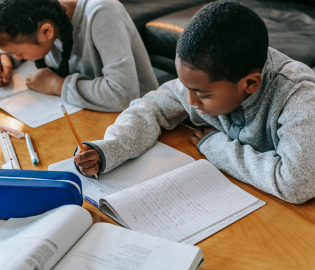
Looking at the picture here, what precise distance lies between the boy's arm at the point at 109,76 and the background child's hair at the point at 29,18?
0.31 ft

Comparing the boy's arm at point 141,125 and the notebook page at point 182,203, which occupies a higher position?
the boy's arm at point 141,125

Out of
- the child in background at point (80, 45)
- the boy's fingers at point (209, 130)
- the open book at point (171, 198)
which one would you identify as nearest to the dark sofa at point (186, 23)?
the child in background at point (80, 45)

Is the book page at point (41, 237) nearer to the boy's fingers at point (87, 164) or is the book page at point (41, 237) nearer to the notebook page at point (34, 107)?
the boy's fingers at point (87, 164)

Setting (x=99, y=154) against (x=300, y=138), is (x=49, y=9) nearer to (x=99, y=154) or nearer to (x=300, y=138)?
(x=99, y=154)

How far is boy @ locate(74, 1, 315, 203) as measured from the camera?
59 centimetres

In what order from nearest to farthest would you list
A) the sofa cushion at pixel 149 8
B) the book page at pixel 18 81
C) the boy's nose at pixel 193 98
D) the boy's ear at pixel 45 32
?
the boy's nose at pixel 193 98, the boy's ear at pixel 45 32, the book page at pixel 18 81, the sofa cushion at pixel 149 8

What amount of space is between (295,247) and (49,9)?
3.15ft

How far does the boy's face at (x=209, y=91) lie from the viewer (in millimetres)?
633

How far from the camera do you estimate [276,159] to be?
2.16 ft

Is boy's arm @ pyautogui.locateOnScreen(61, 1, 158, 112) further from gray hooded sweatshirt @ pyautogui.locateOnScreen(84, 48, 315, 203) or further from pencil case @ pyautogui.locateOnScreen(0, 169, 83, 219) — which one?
pencil case @ pyautogui.locateOnScreen(0, 169, 83, 219)

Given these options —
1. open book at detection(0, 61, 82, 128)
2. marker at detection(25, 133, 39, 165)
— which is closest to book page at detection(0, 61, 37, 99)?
open book at detection(0, 61, 82, 128)

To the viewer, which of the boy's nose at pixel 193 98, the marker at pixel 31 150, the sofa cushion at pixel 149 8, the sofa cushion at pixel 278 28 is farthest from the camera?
the sofa cushion at pixel 149 8

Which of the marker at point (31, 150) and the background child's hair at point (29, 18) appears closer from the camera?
the marker at point (31, 150)

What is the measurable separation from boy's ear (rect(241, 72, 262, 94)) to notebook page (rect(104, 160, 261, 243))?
0.19 m
